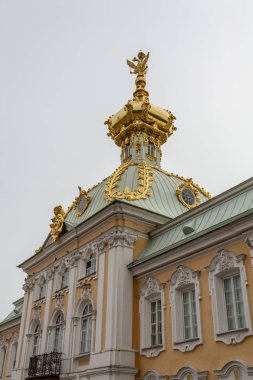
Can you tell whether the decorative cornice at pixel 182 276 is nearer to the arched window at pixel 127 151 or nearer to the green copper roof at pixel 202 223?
the green copper roof at pixel 202 223

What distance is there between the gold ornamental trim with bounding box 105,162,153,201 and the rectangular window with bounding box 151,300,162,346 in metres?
5.08

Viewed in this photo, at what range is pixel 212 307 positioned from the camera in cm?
1320

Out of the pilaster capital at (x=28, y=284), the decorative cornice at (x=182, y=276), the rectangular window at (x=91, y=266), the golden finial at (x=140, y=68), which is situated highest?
the golden finial at (x=140, y=68)

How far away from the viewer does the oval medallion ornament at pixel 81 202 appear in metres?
21.7

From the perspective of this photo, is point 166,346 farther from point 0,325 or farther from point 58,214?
point 0,325

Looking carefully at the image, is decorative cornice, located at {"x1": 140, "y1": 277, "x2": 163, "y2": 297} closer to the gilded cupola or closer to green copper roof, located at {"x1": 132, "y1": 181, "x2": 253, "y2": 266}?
green copper roof, located at {"x1": 132, "y1": 181, "x2": 253, "y2": 266}

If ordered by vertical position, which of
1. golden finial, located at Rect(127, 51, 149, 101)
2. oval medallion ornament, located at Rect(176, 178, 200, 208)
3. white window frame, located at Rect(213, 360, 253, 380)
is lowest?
white window frame, located at Rect(213, 360, 253, 380)

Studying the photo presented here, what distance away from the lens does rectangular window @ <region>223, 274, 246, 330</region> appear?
12516 mm

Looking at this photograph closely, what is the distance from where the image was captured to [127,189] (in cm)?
1964

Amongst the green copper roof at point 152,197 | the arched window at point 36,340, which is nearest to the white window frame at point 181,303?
the green copper roof at point 152,197

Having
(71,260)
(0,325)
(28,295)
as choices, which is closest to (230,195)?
(71,260)

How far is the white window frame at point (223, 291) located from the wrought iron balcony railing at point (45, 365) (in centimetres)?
803

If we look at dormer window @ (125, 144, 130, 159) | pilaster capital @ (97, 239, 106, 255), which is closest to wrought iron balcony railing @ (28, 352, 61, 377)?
pilaster capital @ (97, 239, 106, 255)

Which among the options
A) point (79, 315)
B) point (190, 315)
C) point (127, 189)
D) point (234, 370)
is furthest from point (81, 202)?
point (234, 370)
